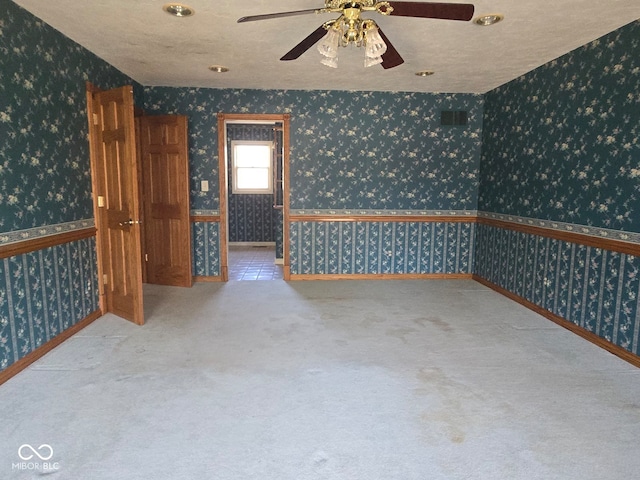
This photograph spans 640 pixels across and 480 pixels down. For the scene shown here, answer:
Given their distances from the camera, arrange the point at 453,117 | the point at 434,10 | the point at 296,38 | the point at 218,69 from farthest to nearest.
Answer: the point at 453,117
the point at 218,69
the point at 296,38
the point at 434,10

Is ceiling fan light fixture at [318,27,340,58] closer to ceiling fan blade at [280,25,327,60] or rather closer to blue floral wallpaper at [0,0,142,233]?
ceiling fan blade at [280,25,327,60]

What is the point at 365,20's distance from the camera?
220 centimetres

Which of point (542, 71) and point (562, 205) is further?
point (542, 71)

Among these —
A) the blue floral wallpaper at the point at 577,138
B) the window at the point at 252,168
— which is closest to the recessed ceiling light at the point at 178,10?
the blue floral wallpaper at the point at 577,138

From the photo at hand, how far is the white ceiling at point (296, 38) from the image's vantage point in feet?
8.84

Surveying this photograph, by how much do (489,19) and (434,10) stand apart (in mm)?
1123

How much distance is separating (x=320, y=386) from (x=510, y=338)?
1.79 metres

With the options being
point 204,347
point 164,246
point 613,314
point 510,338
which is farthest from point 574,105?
point 164,246

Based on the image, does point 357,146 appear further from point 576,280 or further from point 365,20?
point 365,20

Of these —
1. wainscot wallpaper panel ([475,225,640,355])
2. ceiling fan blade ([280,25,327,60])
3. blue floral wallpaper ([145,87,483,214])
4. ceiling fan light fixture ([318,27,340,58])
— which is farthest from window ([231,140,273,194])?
ceiling fan light fixture ([318,27,340,58])

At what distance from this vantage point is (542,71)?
395 cm

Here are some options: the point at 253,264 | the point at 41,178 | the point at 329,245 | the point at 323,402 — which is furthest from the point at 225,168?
the point at 323,402

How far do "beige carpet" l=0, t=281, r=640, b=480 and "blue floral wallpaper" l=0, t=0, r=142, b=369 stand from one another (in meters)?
0.33

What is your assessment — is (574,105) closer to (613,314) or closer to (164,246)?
(613,314)
